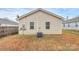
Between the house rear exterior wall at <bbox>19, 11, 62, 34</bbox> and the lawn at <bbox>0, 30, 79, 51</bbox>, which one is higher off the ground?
the house rear exterior wall at <bbox>19, 11, 62, 34</bbox>

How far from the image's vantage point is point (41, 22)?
1803 mm

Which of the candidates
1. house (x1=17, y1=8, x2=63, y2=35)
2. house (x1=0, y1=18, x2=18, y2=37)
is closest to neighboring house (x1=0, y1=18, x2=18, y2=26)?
house (x1=0, y1=18, x2=18, y2=37)

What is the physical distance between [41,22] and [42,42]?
0.95 feet

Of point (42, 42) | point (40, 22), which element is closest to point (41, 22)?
point (40, 22)

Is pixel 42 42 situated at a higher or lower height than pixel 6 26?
lower

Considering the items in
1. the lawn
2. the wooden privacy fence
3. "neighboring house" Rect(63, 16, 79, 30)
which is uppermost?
"neighboring house" Rect(63, 16, 79, 30)

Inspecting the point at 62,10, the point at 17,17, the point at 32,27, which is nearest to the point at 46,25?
the point at 32,27

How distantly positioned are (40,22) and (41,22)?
0.05 ft

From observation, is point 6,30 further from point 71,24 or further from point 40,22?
point 71,24

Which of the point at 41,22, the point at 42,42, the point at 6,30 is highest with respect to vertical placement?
the point at 41,22

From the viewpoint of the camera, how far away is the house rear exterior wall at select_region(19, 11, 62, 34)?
178 centimetres

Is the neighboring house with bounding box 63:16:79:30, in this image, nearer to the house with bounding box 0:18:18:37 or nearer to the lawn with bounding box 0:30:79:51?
the lawn with bounding box 0:30:79:51

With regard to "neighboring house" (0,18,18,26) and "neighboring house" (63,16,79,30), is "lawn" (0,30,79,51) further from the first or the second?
"neighboring house" (0,18,18,26)
